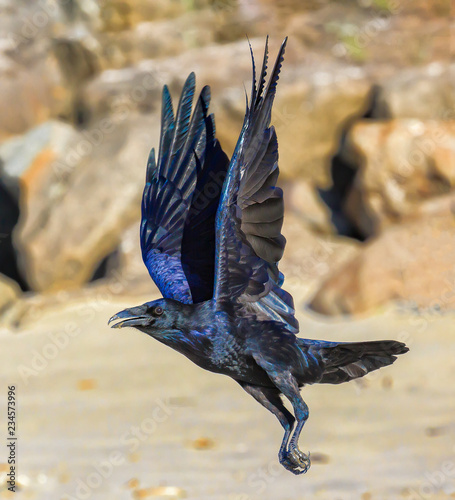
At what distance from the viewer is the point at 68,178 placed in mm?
12102

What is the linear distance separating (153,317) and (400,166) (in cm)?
819

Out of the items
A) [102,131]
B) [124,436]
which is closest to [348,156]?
[102,131]

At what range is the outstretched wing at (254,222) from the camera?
2.52 m

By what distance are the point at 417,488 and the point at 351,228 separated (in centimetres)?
580

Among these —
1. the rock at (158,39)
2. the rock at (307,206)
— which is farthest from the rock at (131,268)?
the rock at (158,39)

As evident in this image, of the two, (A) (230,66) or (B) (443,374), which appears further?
(A) (230,66)

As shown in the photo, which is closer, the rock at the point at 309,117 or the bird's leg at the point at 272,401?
the bird's leg at the point at 272,401

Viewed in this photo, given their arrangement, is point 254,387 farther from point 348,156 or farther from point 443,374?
point 348,156

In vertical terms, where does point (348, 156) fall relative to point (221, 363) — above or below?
below

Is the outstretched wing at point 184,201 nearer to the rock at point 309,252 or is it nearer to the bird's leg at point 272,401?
the bird's leg at point 272,401

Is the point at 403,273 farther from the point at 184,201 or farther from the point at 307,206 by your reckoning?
the point at 184,201

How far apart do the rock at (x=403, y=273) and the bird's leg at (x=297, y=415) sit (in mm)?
5695

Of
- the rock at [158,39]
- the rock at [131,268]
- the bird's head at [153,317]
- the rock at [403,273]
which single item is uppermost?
the bird's head at [153,317]

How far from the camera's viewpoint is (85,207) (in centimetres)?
1147
